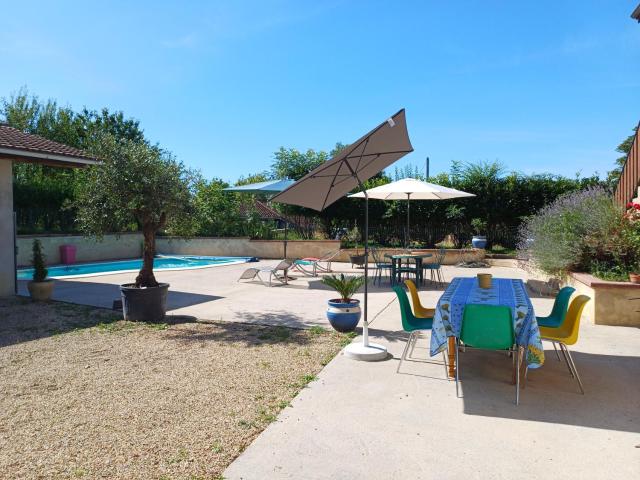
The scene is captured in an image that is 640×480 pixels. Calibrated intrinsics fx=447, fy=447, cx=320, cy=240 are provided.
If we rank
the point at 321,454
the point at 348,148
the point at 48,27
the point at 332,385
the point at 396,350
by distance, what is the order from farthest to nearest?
the point at 48,27, the point at 396,350, the point at 348,148, the point at 332,385, the point at 321,454

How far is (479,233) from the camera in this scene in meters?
16.6

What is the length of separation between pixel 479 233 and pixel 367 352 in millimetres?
12975

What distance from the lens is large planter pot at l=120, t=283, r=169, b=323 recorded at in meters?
6.88

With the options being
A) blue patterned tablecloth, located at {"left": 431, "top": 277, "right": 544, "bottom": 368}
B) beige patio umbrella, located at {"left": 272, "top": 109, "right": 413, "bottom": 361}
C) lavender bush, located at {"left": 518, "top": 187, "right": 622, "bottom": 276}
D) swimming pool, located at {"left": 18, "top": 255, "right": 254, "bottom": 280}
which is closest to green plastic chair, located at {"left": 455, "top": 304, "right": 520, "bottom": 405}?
blue patterned tablecloth, located at {"left": 431, "top": 277, "right": 544, "bottom": 368}

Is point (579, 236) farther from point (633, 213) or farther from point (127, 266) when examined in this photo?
point (127, 266)

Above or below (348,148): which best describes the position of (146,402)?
below

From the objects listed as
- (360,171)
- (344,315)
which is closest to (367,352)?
(344,315)

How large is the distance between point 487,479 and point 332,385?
1.78 m

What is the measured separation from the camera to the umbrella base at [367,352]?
4.84 metres

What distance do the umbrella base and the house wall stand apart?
790 cm

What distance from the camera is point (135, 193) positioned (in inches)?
260

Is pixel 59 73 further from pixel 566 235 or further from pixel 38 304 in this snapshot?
pixel 566 235

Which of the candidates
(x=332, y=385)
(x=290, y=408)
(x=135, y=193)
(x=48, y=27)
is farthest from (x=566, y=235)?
(x=48, y=27)

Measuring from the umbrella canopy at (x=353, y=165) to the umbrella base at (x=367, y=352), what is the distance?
6.26ft
